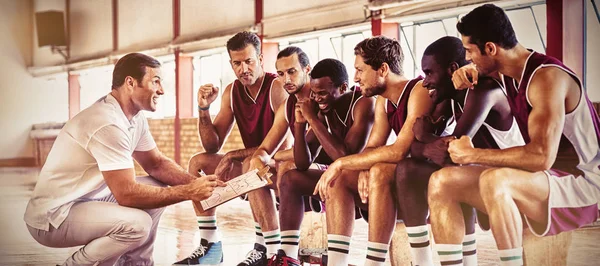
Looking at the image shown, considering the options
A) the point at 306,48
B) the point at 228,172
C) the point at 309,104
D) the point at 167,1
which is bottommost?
the point at 228,172

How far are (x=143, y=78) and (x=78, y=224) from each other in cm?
97

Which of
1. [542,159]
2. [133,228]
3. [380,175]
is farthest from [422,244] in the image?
[133,228]

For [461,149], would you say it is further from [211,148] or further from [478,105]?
[211,148]

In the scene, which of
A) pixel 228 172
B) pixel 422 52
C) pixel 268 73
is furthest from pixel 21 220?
pixel 422 52

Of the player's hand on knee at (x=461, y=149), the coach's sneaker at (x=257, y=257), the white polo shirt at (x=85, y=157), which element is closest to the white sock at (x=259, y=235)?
the coach's sneaker at (x=257, y=257)

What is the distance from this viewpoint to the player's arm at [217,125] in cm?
497

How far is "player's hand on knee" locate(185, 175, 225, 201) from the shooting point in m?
4.81

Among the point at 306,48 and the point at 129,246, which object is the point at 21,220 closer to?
the point at 129,246

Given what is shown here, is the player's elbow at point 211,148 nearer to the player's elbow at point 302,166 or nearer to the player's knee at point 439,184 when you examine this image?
the player's elbow at point 302,166

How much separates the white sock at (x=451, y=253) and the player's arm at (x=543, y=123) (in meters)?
0.47

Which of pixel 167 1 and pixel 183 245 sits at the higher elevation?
pixel 167 1

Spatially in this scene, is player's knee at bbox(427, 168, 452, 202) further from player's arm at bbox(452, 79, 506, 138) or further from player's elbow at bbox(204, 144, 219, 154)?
player's elbow at bbox(204, 144, 219, 154)

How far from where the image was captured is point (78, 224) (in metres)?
4.75

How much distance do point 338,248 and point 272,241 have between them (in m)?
0.55
